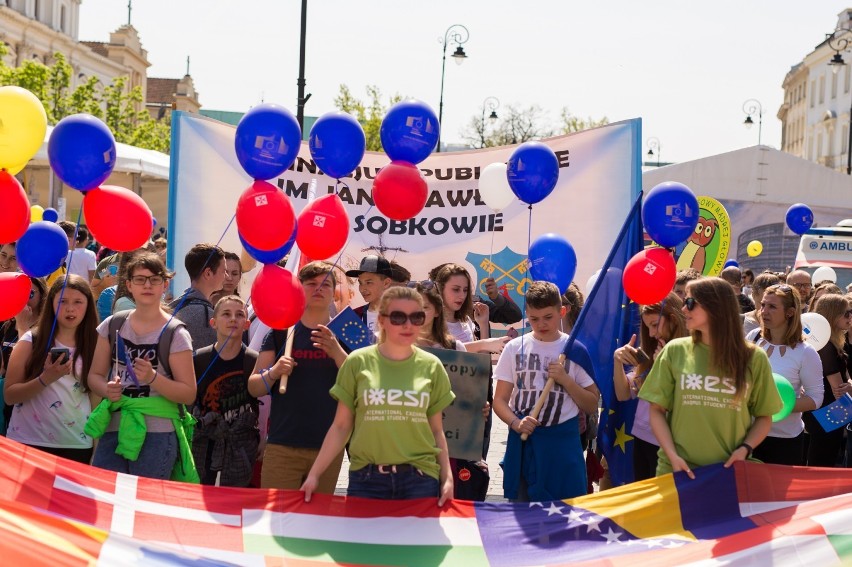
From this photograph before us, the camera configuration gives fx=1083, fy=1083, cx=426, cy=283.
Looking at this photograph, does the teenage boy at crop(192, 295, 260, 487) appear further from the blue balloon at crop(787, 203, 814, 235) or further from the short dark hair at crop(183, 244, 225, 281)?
the blue balloon at crop(787, 203, 814, 235)

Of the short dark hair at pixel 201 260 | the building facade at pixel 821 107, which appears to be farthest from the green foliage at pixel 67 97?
the building facade at pixel 821 107

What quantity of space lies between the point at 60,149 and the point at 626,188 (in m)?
5.36

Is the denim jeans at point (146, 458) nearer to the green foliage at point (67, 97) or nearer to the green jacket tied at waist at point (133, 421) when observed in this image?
the green jacket tied at waist at point (133, 421)

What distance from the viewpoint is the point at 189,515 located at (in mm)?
5062

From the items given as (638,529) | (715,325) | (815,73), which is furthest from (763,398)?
(815,73)

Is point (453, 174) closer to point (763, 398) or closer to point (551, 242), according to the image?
point (551, 242)

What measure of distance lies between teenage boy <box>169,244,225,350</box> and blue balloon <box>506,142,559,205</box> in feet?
6.54

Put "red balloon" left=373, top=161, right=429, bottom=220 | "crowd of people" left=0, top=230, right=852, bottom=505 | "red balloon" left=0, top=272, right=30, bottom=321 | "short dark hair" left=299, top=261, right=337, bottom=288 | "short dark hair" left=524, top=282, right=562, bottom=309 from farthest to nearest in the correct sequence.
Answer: "red balloon" left=373, top=161, right=429, bottom=220 < "short dark hair" left=299, top=261, right=337, bottom=288 < "short dark hair" left=524, top=282, right=562, bottom=309 < "red balloon" left=0, top=272, right=30, bottom=321 < "crowd of people" left=0, top=230, right=852, bottom=505

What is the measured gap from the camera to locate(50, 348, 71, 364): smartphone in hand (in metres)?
5.72

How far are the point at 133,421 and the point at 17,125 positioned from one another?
1.63 metres

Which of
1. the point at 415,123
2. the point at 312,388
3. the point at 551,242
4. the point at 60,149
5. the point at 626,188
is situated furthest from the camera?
the point at 626,188

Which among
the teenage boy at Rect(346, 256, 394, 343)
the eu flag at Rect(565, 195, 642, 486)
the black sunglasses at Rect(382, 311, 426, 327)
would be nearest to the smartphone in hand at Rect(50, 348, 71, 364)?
the teenage boy at Rect(346, 256, 394, 343)

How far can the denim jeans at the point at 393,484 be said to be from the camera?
16.5 ft

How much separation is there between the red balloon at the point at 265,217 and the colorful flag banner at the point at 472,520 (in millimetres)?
1369
